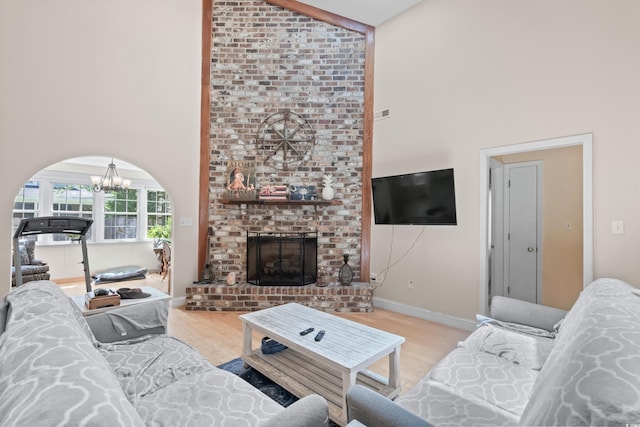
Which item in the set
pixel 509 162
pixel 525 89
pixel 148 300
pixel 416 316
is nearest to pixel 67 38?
pixel 148 300

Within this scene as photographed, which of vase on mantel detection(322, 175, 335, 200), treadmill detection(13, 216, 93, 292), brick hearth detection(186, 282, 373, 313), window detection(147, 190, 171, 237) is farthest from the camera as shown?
window detection(147, 190, 171, 237)

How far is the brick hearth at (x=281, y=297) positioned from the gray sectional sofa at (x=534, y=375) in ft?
6.07

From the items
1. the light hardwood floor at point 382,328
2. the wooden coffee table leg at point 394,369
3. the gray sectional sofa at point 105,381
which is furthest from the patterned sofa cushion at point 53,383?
the light hardwood floor at point 382,328

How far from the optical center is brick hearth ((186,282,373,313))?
399 cm

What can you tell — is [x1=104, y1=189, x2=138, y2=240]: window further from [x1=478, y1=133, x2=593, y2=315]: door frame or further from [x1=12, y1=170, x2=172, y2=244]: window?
[x1=478, y1=133, x2=593, y2=315]: door frame

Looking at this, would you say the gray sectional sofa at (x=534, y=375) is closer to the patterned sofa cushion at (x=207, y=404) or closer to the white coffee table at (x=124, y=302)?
the patterned sofa cushion at (x=207, y=404)

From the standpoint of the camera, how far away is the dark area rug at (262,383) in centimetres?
208

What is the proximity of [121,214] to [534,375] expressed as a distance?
7651 mm

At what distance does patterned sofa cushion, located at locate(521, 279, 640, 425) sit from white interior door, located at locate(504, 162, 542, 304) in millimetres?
3606

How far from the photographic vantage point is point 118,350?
72.8 inches

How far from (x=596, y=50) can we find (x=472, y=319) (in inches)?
112

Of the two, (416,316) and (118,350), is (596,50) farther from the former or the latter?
(118,350)

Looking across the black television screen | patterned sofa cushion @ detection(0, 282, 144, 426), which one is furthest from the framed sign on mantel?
patterned sofa cushion @ detection(0, 282, 144, 426)

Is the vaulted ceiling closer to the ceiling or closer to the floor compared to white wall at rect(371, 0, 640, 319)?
closer to the ceiling
